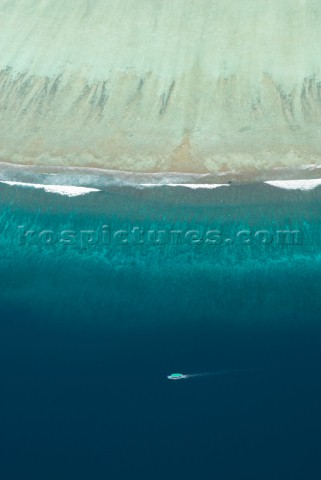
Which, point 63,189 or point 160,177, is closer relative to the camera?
point 160,177

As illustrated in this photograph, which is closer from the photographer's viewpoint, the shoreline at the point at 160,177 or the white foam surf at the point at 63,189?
the shoreline at the point at 160,177

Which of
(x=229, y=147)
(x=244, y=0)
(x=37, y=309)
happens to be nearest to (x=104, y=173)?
(x=229, y=147)

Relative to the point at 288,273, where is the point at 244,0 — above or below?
above

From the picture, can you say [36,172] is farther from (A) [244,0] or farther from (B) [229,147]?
(A) [244,0]

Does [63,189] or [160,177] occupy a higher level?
[160,177]

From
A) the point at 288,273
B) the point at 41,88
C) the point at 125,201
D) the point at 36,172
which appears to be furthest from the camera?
the point at 41,88

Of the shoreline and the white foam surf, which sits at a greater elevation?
the shoreline

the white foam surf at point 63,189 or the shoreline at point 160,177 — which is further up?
the shoreline at point 160,177

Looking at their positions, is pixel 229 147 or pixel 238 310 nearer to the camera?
pixel 238 310

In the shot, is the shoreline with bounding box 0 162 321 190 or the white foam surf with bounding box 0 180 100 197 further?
the white foam surf with bounding box 0 180 100 197

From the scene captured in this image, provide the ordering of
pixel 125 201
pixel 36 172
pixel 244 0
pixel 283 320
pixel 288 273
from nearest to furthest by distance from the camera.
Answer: pixel 283 320
pixel 288 273
pixel 125 201
pixel 36 172
pixel 244 0
